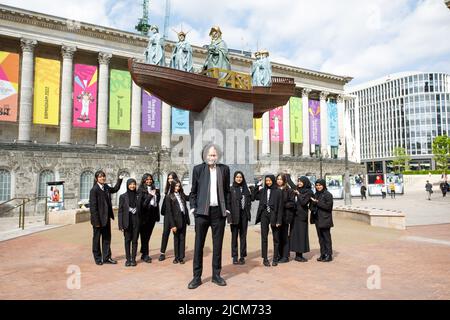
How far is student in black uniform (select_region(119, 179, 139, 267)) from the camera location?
7614 mm

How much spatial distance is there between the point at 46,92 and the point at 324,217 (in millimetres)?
33013

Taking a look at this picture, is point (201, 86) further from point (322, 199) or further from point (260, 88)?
point (322, 199)

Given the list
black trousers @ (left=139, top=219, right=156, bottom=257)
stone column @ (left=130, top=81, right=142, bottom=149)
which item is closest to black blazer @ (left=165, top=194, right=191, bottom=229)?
black trousers @ (left=139, top=219, right=156, bottom=257)

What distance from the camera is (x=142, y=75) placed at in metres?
11.9

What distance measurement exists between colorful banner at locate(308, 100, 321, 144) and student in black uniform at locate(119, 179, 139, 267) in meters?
45.9

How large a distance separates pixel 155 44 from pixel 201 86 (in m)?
2.54

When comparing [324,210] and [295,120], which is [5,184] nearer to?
[324,210]

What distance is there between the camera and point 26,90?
3356 cm

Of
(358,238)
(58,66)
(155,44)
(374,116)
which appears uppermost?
(374,116)

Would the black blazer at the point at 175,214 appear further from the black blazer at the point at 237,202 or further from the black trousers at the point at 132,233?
the black blazer at the point at 237,202

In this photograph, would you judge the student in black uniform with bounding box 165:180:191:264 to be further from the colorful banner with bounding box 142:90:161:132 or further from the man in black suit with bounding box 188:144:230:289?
the colorful banner with bounding box 142:90:161:132

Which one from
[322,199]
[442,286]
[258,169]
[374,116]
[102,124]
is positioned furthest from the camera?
[374,116]

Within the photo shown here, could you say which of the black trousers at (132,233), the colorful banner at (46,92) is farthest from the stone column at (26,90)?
the black trousers at (132,233)
